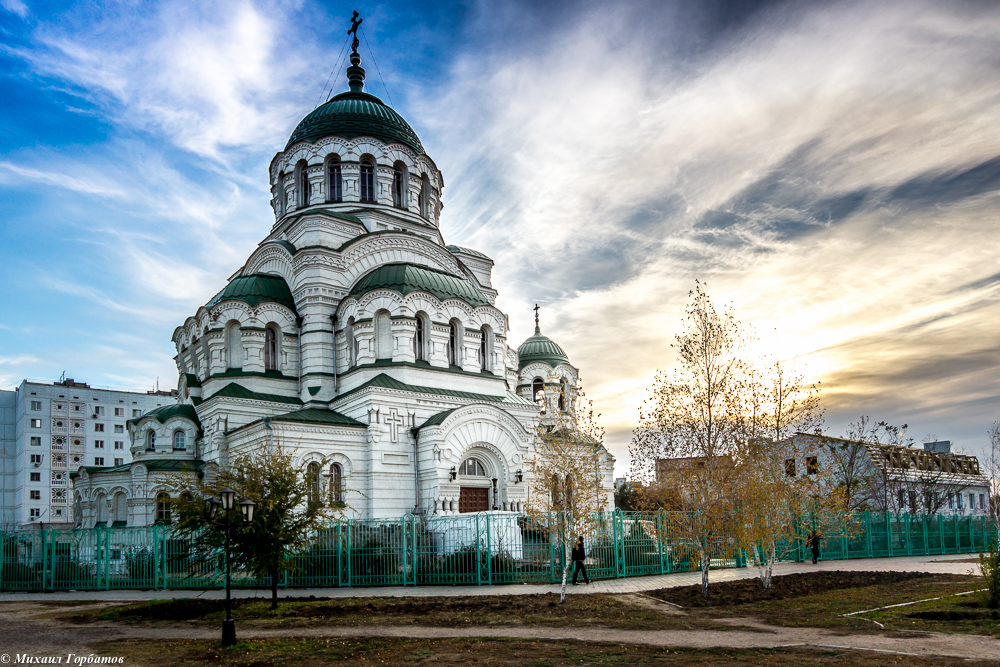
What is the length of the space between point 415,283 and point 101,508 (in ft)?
49.1

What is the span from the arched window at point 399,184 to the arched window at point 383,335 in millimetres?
7867

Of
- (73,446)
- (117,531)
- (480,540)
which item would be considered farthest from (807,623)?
(73,446)

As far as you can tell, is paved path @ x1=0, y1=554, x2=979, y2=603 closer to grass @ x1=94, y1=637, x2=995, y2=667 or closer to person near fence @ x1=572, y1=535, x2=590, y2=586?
person near fence @ x1=572, y1=535, x2=590, y2=586

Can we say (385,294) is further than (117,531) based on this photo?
Yes

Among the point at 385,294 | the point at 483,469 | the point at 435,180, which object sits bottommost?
the point at 483,469

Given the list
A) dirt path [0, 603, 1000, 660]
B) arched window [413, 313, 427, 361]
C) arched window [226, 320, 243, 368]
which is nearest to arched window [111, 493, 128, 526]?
arched window [226, 320, 243, 368]

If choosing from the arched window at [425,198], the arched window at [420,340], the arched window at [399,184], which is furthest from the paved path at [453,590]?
the arched window at [425,198]

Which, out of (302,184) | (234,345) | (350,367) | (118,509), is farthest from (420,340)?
(118,509)

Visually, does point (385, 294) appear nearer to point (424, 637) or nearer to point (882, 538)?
point (424, 637)

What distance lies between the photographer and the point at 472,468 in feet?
91.7

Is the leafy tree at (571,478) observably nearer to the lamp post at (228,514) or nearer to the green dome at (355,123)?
the lamp post at (228,514)

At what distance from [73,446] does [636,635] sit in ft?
215

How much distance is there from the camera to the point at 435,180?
37.8m

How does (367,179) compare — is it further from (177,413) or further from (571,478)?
(571,478)
